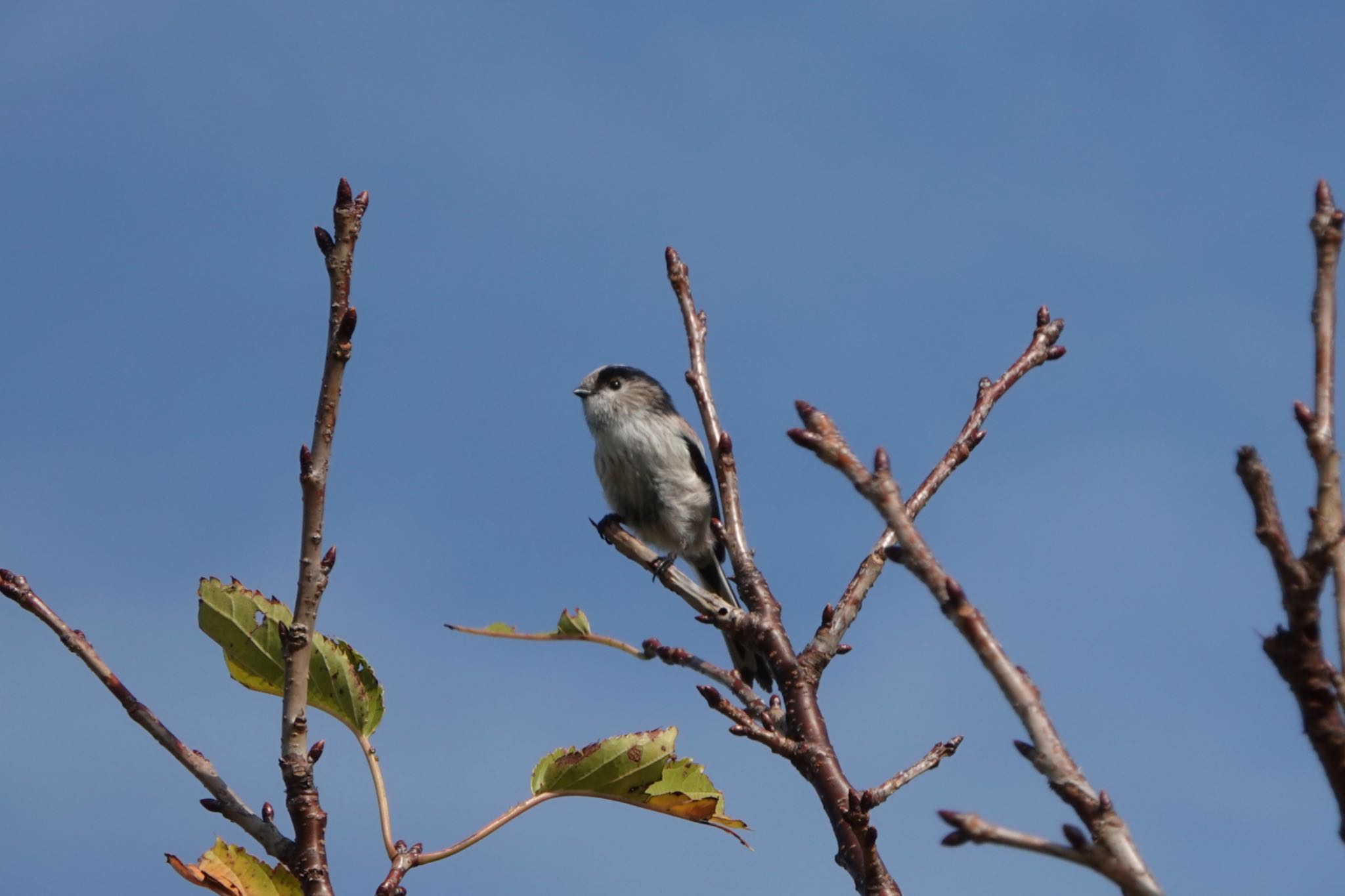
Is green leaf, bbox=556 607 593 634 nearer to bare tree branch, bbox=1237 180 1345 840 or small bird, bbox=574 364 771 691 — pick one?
bare tree branch, bbox=1237 180 1345 840

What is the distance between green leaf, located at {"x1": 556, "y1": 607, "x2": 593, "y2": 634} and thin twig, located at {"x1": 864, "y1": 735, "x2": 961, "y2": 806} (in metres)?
0.79

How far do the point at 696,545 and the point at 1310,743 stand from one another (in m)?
8.00

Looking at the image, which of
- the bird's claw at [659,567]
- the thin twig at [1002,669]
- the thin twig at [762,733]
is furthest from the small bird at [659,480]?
the thin twig at [1002,669]

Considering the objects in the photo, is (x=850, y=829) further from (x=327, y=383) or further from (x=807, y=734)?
(x=327, y=383)

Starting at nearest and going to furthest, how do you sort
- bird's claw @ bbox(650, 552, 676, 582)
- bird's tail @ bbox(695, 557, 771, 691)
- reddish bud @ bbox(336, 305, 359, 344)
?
1. reddish bud @ bbox(336, 305, 359, 344)
2. bird's claw @ bbox(650, 552, 676, 582)
3. bird's tail @ bbox(695, 557, 771, 691)

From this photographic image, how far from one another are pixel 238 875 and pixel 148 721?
40cm

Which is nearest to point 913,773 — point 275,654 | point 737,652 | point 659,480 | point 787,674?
point 787,674

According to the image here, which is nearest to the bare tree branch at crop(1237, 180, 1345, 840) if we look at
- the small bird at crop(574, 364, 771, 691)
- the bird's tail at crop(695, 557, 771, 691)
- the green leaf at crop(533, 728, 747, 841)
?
the green leaf at crop(533, 728, 747, 841)

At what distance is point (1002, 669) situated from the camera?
6.03 feet

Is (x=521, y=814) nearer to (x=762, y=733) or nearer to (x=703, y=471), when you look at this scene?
(x=762, y=733)

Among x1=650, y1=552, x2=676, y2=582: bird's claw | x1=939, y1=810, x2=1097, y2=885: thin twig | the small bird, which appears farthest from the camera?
the small bird

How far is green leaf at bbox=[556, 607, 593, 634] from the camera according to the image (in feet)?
11.4

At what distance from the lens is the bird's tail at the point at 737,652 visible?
25.6 feet

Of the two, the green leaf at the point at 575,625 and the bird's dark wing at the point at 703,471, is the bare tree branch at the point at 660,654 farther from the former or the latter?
the bird's dark wing at the point at 703,471
